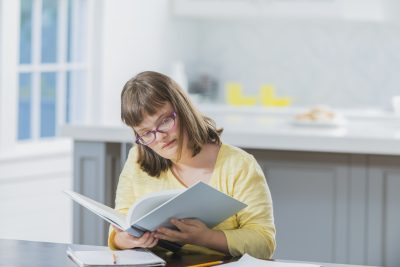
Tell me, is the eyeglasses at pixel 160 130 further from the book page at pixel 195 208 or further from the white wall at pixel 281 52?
the white wall at pixel 281 52

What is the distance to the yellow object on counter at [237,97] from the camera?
650 cm

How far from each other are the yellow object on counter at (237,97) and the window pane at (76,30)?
1283 millimetres

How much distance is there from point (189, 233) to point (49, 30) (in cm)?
334

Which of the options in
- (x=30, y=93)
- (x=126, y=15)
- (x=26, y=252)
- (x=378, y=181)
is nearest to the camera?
(x=26, y=252)

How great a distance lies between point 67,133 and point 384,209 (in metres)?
1.44

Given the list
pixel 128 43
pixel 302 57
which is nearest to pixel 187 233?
pixel 128 43

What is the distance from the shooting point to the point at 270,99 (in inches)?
254

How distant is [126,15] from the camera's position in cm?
597

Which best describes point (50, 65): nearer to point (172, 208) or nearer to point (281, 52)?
point (281, 52)

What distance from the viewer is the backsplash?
6426 millimetres

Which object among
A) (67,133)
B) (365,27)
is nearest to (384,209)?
(67,133)

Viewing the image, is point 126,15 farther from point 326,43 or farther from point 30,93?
point 326,43

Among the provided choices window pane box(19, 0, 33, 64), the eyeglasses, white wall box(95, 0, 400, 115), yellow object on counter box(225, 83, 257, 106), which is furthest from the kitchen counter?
yellow object on counter box(225, 83, 257, 106)

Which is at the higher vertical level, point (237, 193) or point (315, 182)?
point (237, 193)
